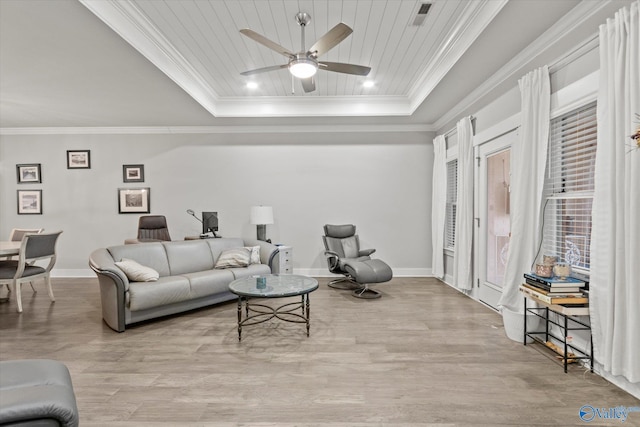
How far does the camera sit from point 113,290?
349cm

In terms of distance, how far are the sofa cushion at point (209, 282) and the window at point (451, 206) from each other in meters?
3.72

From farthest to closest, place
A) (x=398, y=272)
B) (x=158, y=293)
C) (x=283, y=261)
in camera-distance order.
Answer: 1. (x=398, y=272)
2. (x=283, y=261)
3. (x=158, y=293)

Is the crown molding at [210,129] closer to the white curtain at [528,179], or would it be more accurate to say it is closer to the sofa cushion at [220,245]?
the sofa cushion at [220,245]

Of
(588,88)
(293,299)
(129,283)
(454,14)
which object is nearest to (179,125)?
(129,283)

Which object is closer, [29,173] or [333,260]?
[333,260]

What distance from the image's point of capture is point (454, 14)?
A: 304 centimetres

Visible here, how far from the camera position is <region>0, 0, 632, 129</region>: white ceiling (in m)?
2.83

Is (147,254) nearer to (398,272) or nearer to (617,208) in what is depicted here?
(398,272)

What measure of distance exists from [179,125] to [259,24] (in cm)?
354

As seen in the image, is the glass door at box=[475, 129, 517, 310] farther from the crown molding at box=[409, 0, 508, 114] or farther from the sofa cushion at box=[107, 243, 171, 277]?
the sofa cushion at box=[107, 243, 171, 277]

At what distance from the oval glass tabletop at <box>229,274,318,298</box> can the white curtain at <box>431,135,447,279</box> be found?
305 cm

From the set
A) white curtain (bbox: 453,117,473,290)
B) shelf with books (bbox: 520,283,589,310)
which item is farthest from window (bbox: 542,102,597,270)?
white curtain (bbox: 453,117,473,290)

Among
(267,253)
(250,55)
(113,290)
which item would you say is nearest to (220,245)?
(267,253)

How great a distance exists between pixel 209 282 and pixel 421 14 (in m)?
3.79
